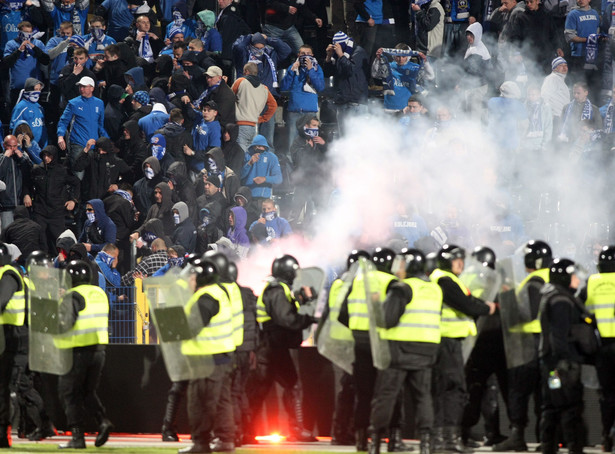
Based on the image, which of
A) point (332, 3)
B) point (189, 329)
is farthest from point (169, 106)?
point (189, 329)

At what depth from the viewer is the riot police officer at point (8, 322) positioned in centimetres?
1146

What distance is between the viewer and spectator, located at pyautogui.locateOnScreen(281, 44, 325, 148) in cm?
1897

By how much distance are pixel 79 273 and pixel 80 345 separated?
660 mm

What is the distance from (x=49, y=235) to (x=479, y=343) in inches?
320

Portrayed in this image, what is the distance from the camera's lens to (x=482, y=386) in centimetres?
1168

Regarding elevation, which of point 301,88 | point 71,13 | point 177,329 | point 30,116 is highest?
point 71,13

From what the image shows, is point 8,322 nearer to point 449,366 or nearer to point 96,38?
point 449,366

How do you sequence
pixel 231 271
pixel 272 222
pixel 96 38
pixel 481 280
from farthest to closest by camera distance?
1. pixel 96 38
2. pixel 272 222
3. pixel 231 271
4. pixel 481 280

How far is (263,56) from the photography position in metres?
19.4

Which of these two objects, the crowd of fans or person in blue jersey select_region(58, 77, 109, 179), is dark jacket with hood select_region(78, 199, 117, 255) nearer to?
the crowd of fans

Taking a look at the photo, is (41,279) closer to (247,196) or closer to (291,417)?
(291,417)

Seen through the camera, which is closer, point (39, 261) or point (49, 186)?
point (39, 261)

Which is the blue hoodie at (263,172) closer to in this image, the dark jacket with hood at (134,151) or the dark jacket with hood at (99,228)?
the dark jacket with hood at (134,151)

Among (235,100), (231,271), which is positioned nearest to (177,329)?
(231,271)
